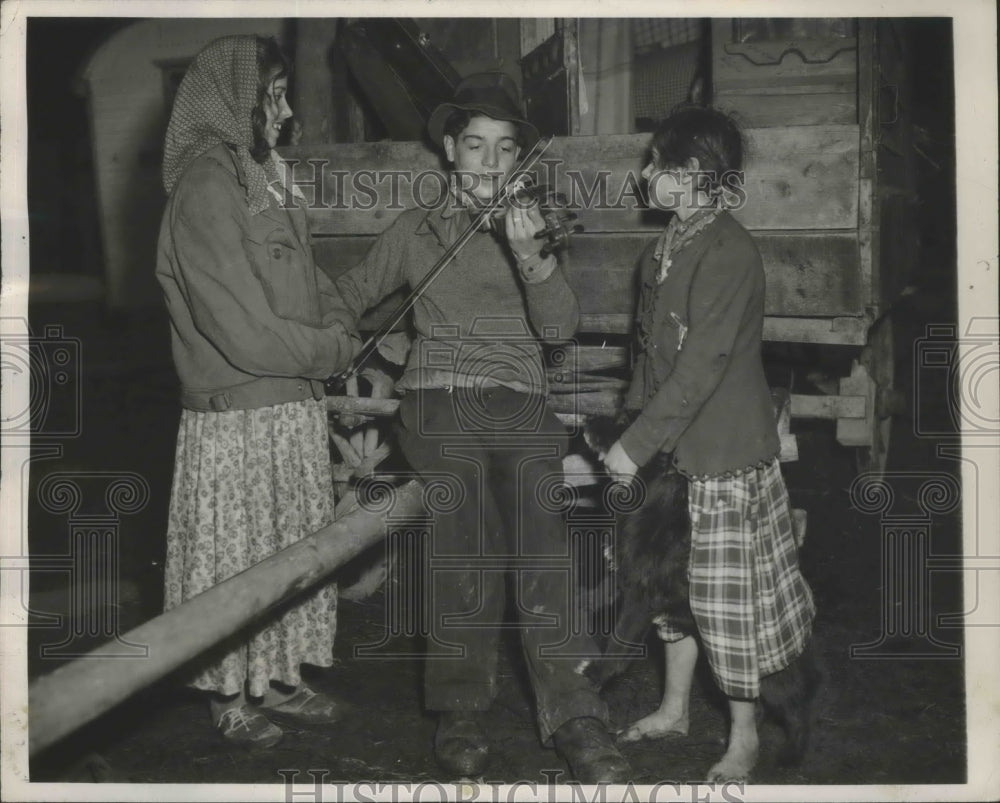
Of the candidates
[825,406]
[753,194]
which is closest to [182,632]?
[753,194]

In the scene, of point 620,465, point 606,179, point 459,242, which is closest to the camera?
point 620,465

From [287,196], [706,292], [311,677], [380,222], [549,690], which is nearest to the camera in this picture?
[706,292]

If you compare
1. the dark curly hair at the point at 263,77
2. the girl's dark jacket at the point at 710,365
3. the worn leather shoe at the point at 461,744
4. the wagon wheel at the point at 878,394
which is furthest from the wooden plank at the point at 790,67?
the worn leather shoe at the point at 461,744

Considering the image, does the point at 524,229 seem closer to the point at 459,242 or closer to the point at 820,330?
the point at 459,242

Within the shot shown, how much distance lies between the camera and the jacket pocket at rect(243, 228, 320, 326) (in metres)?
2.78

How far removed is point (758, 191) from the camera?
3.34 m

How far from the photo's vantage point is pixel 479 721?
2.77 meters

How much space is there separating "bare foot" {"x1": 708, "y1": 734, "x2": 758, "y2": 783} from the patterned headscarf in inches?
82.2

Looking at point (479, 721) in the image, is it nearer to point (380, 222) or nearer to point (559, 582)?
point (559, 582)

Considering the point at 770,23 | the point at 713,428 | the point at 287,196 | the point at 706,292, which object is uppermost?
the point at 770,23

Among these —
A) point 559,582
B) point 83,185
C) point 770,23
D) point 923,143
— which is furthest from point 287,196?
point 83,185

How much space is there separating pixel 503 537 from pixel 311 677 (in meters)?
1.14

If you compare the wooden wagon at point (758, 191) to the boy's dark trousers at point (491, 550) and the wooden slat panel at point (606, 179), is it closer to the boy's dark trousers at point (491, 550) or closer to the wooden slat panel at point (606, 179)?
the wooden slat panel at point (606, 179)

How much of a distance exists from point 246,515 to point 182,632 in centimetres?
97
